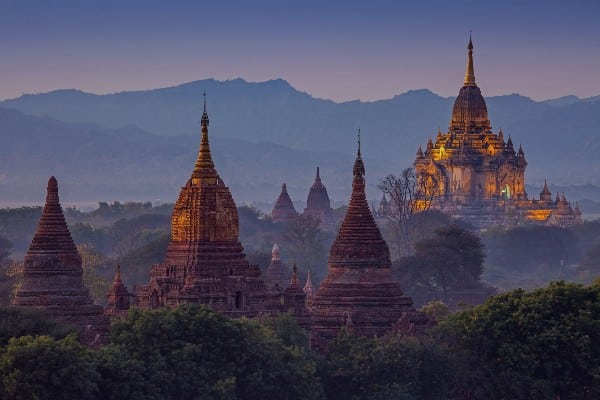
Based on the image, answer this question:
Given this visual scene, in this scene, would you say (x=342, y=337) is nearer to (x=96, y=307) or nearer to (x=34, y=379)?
(x=96, y=307)

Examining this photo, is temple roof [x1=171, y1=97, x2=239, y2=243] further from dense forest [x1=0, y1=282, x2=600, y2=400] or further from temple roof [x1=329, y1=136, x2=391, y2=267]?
dense forest [x1=0, y1=282, x2=600, y2=400]

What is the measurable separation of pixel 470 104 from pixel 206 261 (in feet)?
→ 308

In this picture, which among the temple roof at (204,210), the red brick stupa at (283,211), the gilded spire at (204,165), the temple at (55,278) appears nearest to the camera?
the temple at (55,278)

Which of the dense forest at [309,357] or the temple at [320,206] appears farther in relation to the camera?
the temple at [320,206]

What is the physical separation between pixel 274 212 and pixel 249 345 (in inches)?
4639

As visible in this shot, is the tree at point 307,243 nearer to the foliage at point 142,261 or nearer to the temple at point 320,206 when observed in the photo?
the temple at point 320,206

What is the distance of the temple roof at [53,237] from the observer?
65.9m

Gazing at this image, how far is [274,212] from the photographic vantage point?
580ft

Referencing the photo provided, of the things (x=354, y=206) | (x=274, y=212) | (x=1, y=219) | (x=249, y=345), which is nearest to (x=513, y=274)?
(x=274, y=212)

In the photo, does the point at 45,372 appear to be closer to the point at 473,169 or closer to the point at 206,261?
the point at 206,261

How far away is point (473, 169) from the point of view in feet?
538

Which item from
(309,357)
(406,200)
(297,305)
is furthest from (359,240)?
(406,200)

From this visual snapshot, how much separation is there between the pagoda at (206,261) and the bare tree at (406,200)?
2771 inches

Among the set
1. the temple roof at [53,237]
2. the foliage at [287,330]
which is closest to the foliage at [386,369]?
the foliage at [287,330]
